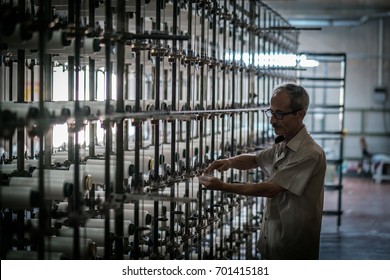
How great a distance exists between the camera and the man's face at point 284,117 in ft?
14.8

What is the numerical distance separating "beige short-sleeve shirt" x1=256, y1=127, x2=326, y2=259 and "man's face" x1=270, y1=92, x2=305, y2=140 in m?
0.06

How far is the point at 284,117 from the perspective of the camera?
453cm

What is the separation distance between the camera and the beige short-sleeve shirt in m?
4.51

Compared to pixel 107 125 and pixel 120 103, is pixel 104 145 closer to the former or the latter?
pixel 120 103

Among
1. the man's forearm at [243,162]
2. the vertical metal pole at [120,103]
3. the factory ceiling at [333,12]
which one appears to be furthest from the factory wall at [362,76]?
the vertical metal pole at [120,103]

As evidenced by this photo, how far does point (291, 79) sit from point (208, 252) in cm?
529

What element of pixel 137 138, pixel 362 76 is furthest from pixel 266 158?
pixel 362 76

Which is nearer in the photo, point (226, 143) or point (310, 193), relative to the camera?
point (310, 193)

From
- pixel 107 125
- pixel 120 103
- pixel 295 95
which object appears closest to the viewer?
pixel 107 125

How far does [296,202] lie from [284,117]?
0.53m

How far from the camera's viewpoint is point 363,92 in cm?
1919

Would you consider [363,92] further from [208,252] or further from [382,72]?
[208,252]
